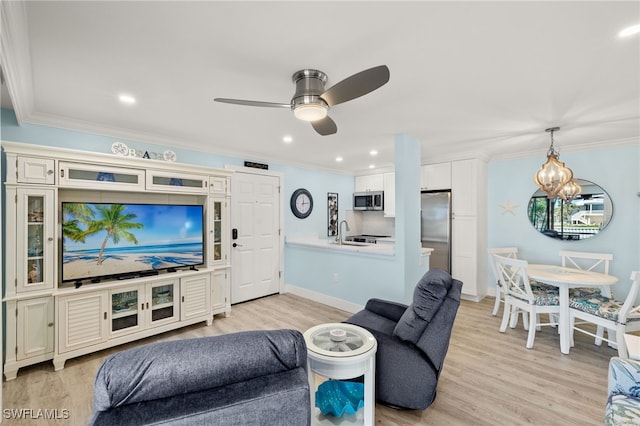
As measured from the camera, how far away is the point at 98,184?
2.83 m

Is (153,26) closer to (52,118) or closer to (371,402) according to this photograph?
(52,118)

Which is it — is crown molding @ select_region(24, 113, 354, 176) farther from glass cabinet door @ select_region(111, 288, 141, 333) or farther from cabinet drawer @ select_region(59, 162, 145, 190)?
glass cabinet door @ select_region(111, 288, 141, 333)

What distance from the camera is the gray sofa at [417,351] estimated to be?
1921 mm

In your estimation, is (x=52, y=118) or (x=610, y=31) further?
(x=52, y=118)

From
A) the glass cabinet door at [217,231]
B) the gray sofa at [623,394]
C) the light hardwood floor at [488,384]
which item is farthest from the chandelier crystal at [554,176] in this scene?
the glass cabinet door at [217,231]

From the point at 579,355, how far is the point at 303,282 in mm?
3490

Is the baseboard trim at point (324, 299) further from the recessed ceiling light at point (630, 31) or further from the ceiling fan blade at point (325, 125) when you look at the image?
the recessed ceiling light at point (630, 31)

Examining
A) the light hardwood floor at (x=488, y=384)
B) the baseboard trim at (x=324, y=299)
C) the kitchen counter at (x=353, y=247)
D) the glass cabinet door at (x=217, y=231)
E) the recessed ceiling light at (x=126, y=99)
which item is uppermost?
the recessed ceiling light at (x=126, y=99)

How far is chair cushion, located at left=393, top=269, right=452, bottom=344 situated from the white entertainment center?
101 inches

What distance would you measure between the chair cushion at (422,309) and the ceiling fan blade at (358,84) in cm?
138

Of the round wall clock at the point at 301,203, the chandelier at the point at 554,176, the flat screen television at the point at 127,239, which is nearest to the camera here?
the flat screen television at the point at 127,239

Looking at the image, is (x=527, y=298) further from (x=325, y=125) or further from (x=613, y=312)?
(x=325, y=125)

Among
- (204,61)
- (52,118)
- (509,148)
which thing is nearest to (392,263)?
(509,148)

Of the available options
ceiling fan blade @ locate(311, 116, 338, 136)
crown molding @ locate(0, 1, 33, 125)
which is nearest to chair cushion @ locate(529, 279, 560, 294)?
ceiling fan blade @ locate(311, 116, 338, 136)
